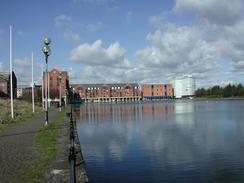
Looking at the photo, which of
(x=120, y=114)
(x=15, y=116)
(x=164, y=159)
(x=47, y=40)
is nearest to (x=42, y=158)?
(x=164, y=159)

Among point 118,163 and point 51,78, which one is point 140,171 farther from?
point 51,78

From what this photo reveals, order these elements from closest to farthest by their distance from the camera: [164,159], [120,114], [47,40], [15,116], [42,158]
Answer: [42,158] < [164,159] < [47,40] < [15,116] < [120,114]

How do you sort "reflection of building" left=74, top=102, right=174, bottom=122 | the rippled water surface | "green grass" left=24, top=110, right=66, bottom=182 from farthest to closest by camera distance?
"reflection of building" left=74, top=102, right=174, bottom=122, the rippled water surface, "green grass" left=24, top=110, right=66, bottom=182

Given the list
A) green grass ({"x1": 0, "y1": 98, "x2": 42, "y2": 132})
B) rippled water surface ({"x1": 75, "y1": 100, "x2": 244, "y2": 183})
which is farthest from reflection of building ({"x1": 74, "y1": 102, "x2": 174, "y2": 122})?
rippled water surface ({"x1": 75, "y1": 100, "x2": 244, "y2": 183})

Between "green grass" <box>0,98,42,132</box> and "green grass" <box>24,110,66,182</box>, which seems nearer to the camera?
"green grass" <box>24,110,66,182</box>

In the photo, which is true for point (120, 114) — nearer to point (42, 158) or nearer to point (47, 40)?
point (47, 40)

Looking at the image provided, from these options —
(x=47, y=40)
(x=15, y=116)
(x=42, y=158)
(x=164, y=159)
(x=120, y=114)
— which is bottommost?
(x=164, y=159)

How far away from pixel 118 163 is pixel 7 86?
5311 inches

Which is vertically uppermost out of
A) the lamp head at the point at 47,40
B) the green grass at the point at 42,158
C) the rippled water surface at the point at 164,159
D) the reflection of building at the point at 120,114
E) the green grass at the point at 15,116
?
the lamp head at the point at 47,40

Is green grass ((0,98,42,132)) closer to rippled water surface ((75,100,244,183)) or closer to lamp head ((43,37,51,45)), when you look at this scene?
lamp head ((43,37,51,45))

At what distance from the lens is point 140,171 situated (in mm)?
14047

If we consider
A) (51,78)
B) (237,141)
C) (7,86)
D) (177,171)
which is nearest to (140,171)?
(177,171)

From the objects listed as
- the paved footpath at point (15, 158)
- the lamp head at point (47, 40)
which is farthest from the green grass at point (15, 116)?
the paved footpath at point (15, 158)

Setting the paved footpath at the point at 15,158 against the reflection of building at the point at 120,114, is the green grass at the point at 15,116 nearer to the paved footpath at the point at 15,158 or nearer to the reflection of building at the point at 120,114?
the reflection of building at the point at 120,114
